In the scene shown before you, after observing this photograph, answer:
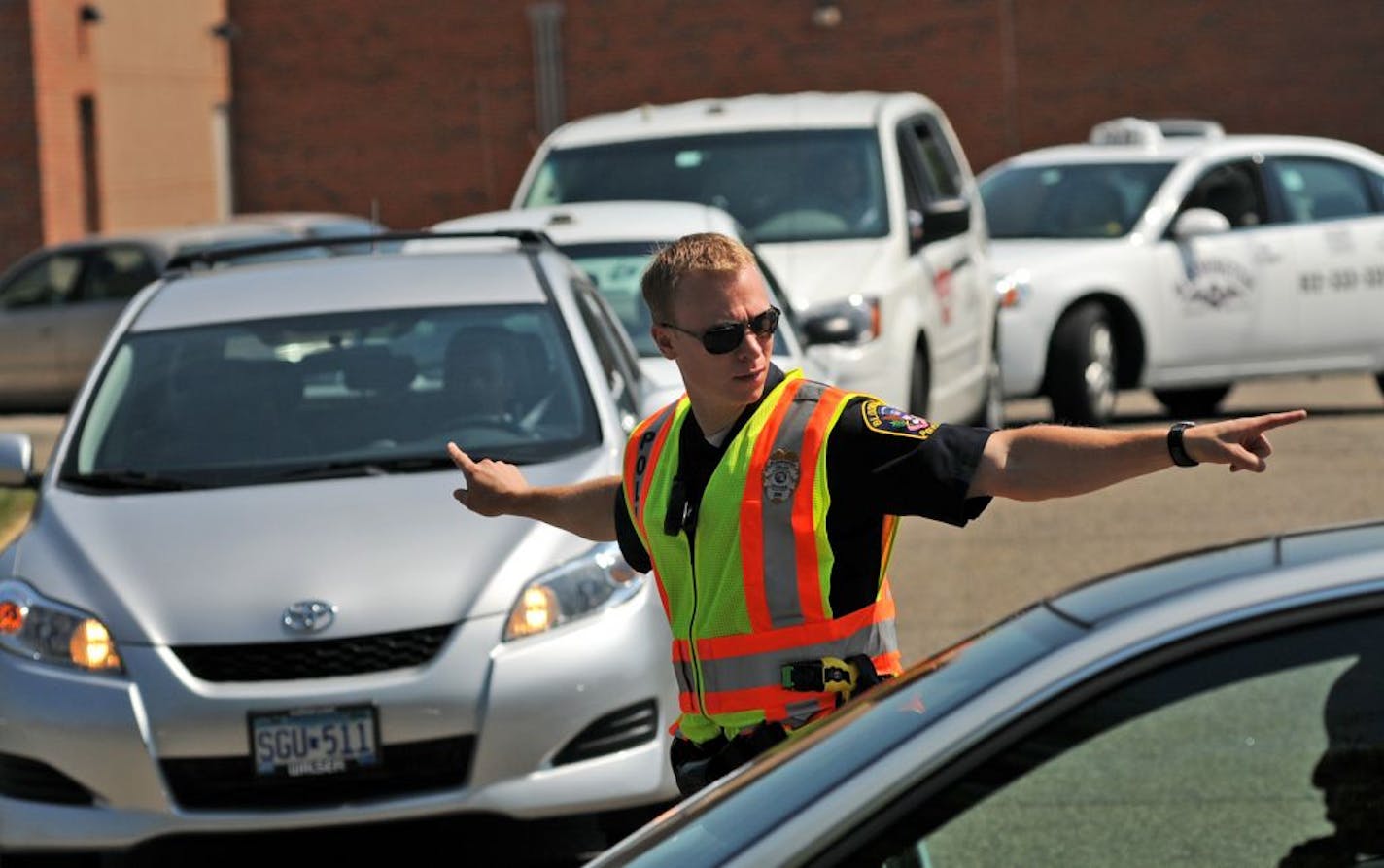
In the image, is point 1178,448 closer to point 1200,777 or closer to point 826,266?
point 1200,777

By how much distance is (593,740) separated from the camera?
235 inches

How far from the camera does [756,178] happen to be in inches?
464

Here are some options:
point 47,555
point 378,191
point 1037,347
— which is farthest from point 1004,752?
point 378,191

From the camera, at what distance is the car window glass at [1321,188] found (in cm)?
1524

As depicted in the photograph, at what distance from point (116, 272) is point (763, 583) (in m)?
18.0

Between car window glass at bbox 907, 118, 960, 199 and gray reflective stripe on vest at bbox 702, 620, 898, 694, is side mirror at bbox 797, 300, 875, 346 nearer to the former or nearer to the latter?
car window glass at bbox 907, 118, 960, 199

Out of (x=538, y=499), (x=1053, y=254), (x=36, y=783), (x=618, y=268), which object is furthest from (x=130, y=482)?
(x=1053, y=254)

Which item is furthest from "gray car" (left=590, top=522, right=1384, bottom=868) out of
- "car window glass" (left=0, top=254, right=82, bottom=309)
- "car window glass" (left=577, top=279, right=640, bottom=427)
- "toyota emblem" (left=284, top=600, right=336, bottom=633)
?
"car window glass" (left=0, top=254, right=82, bottom=309)

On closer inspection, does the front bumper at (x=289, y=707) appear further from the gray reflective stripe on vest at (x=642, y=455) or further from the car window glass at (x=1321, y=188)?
the car window glass at (x=1321, y=188)

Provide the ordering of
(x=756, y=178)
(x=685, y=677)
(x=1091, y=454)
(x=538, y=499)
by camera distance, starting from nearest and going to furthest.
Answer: (x=1091, y=454) → (x=685, y=677) → (x=538, y=499) → (x=756, y=178)

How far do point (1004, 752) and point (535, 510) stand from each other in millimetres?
1638

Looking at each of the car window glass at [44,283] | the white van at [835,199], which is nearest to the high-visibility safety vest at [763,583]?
the white van at [835,199]

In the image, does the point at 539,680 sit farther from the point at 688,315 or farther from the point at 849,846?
the point at 849,846

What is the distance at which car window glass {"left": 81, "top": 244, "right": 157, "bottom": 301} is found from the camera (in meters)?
20.8
